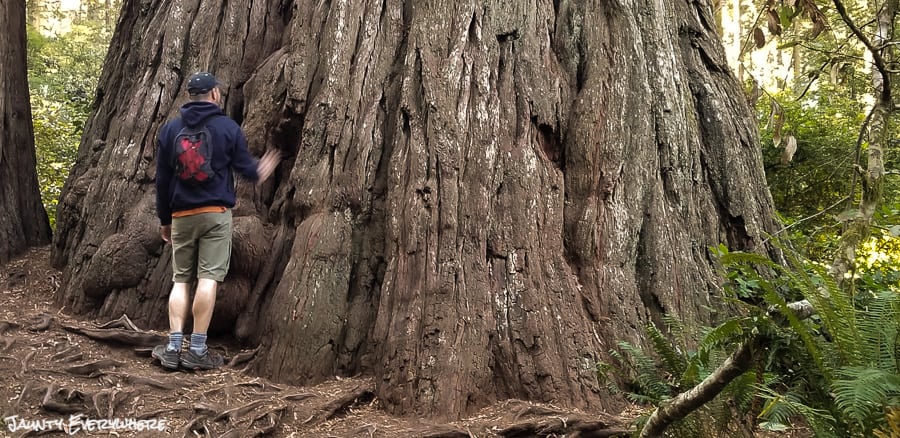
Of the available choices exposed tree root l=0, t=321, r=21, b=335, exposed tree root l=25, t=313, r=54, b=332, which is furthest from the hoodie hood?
exposed tree root l=0, t=321, r=21, b=335

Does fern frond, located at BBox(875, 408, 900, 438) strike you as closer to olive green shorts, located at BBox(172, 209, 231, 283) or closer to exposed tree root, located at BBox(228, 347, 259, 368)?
exposed tree root, located at BBox(228, 347, 259, 368)

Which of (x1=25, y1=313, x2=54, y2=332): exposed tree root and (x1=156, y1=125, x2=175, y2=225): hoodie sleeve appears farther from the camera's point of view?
(x1=25, y1=313, x2=54, y2=332): exposed tree root

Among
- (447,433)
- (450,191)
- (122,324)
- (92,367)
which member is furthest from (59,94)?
(447,433)

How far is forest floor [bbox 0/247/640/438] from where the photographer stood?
14.1 ft

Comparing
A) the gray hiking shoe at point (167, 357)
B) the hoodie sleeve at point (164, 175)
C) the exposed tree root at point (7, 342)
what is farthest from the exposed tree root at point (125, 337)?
the hoodie sleeve at point (164, 175)

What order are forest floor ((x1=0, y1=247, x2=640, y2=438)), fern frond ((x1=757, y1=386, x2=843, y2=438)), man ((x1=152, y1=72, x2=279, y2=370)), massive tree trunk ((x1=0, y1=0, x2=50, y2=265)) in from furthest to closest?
massive tree trunk ((x1=0, y1=0, x2=50, y2=265)), man ((x1=152, y1=72, x2=279, y2=370)), forest floor ((x1=0, y1=247, x2=640, y2=438)), fern frond ((x1=757, y1=386, x2=843, y2=438))

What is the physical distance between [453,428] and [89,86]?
15.4 metres

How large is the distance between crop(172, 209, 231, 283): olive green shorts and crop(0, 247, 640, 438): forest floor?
0.66 m

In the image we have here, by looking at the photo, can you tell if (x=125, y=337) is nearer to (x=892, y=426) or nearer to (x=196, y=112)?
(x=196, y=112)

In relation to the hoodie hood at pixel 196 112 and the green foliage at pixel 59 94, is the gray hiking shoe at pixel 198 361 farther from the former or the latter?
the green foliage at pixel 59 94

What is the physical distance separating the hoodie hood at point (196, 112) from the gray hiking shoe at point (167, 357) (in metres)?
1.70

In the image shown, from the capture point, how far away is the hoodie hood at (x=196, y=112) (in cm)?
538

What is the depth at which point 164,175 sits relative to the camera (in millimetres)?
5453

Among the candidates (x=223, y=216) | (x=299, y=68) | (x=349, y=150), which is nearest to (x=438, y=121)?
(x=349, y=150)
